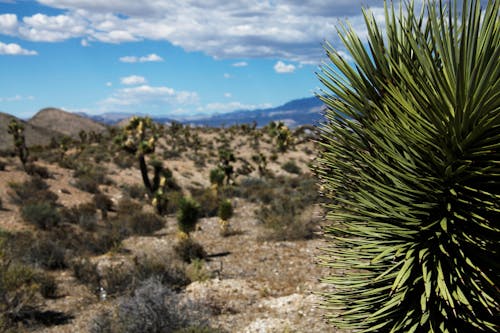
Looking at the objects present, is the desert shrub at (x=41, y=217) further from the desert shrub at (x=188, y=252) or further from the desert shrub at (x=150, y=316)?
the desert shrub at (x=150, y=316)

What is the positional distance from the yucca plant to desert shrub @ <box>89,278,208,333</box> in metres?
4.79

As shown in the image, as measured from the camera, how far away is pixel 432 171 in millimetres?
2992

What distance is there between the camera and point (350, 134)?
3.62 m

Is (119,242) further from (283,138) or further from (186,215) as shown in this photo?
(283,138)

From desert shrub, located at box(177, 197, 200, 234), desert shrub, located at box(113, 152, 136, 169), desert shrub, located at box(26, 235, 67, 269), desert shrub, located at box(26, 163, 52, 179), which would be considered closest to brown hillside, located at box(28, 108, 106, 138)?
desert shrub, located at box(113, 152, 136, 169)

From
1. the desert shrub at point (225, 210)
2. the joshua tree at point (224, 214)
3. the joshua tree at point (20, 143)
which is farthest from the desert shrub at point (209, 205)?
the joshua tree at point (20, 143)

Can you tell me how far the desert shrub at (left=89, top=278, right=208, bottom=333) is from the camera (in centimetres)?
739

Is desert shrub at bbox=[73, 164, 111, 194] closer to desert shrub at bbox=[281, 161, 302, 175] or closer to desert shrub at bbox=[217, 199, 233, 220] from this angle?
desert shrub at bbox=[217, 199, 233, 220]

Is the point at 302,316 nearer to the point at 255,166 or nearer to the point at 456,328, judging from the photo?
the point at 456,328

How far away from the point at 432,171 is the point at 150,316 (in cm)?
609

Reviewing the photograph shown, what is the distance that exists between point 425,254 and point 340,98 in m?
1.54

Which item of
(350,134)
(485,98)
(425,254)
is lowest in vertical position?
(425,254)

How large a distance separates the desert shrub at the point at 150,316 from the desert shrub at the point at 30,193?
13.9 metres

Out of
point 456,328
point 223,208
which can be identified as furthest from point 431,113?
point 223,208
